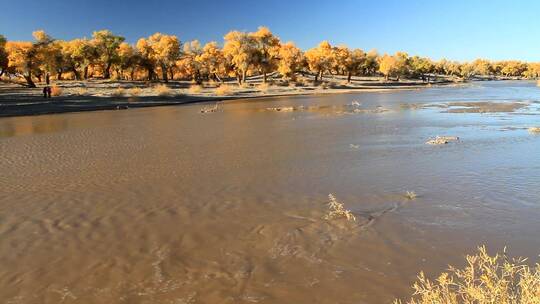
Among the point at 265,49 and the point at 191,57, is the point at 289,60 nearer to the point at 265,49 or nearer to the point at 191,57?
the point at 265,49

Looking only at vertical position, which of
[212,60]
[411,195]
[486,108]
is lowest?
[411,195]

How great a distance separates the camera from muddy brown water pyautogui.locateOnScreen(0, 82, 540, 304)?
5699 millimetres

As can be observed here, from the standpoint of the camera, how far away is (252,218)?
823 centimetres

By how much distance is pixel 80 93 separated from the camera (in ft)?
146

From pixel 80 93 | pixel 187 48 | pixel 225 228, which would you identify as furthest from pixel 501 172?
pixel 187 48

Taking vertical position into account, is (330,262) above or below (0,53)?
below

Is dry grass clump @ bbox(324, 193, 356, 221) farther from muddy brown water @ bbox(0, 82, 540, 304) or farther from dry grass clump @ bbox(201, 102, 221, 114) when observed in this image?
dry grass clump @ bbox(201, 102, 221, 114)

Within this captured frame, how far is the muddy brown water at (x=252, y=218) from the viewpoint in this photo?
5699mm

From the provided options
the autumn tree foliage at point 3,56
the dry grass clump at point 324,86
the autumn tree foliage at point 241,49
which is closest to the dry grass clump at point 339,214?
the autumn tree foliage at point 3,56

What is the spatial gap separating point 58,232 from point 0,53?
58.1 metres

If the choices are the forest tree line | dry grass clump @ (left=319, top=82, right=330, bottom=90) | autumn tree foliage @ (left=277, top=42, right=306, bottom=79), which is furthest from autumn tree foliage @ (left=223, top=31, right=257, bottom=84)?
dry grass clump @ (left=319, top=82, right=330, bottom=90)

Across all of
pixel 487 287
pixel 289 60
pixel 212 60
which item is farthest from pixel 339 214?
pixel 212 60

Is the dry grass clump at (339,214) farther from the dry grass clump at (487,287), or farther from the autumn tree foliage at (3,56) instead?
the autumn tree foliage at (3,56)

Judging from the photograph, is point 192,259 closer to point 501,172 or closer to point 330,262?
point 330,262
